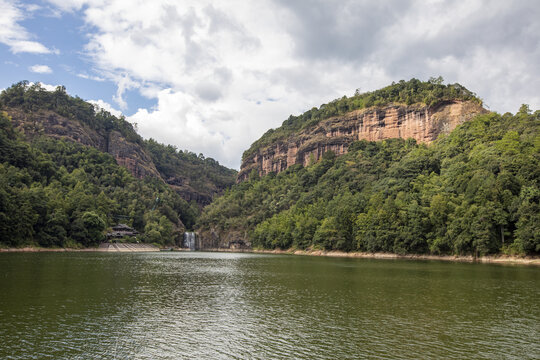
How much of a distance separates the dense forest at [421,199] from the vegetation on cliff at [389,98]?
775cm

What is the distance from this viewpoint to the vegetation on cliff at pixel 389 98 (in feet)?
384

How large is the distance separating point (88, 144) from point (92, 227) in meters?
87.8

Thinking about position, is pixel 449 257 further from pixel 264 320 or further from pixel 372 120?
pixel 372 120

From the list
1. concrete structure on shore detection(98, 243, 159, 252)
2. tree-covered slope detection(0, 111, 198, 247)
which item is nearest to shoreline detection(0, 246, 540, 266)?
tree-covered slope detection(0, 111, 198, 247)

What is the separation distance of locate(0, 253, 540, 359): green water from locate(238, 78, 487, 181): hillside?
9772 cm

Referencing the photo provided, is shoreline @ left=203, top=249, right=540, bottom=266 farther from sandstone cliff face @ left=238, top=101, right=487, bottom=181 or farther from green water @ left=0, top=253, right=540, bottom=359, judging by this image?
sandstone cliff face @ left=238, top=101, right=487, bottom=181

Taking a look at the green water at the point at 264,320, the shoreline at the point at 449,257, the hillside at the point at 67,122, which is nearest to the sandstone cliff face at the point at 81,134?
the hillside at the point at 67,122

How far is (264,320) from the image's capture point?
60.8 ft

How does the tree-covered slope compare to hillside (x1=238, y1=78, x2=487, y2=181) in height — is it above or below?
below

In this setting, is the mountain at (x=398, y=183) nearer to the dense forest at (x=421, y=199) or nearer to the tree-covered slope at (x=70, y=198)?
the dense forest at (x=421, y=199)

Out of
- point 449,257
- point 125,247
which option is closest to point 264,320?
point 449,257

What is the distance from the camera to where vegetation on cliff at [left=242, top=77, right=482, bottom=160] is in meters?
117

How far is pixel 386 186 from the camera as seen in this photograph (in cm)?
8975

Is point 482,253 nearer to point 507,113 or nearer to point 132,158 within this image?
point 507,113
